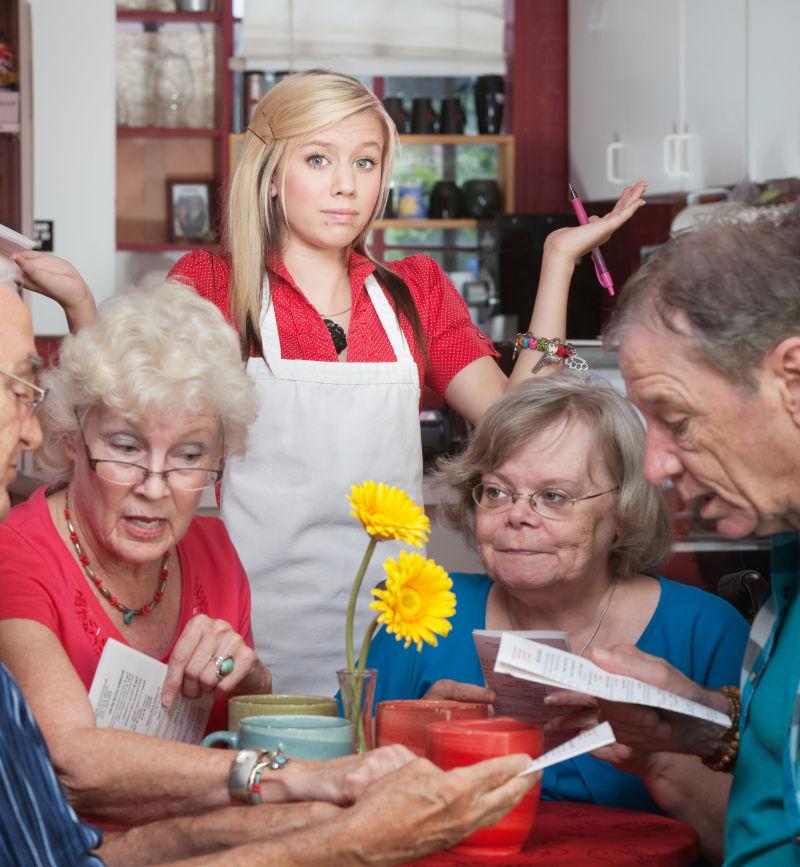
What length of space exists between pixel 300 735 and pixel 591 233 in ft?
4.04

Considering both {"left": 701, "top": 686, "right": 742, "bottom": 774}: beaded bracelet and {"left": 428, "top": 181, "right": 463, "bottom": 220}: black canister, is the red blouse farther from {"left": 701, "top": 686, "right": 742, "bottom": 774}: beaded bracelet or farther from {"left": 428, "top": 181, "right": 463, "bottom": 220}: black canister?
{"left": 428, "top": 181, "right": 463, "bottom": 220}: black canister

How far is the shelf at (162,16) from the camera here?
574cm

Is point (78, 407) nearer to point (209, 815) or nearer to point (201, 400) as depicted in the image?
point (201, 400)

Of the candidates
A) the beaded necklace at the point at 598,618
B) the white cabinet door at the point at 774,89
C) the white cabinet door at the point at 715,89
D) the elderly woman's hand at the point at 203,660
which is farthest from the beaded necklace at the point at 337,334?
the white cabinet door at the point at 715,89

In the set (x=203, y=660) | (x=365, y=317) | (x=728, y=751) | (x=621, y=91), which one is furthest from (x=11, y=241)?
(x=621, y=91)

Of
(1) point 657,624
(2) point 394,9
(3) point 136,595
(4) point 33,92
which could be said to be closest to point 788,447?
(1) point 657,624

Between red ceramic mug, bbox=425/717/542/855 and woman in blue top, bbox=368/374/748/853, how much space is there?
500mm

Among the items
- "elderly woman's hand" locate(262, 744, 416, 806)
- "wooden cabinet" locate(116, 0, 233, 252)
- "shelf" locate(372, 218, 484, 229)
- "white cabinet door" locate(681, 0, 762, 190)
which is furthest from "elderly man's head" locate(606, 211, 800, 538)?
"wooden cabinet" locate(116, 0, 233, 252)

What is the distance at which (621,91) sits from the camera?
4973 mm

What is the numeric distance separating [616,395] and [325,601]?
25.9 inches

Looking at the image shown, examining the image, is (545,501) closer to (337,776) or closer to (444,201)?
(337,776)

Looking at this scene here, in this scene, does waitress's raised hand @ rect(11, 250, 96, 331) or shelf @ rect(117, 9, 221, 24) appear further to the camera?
shelf @ rect(117, 9, 221, 24)

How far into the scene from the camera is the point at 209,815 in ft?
4.42

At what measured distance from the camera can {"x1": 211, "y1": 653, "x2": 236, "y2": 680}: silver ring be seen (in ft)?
5.09
